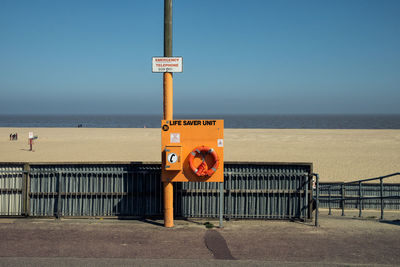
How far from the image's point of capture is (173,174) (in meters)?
7.71

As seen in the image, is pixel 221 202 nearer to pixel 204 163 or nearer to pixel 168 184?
pixel 204 163

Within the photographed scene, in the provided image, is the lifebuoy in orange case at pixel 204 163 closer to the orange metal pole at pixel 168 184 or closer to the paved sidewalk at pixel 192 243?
the orange metal pole at pixel 168 184

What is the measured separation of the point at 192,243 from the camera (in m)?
6.60

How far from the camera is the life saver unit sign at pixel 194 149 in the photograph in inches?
301

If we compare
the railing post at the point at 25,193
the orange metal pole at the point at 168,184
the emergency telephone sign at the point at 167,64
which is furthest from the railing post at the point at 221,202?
the railing post at the point at 25,193

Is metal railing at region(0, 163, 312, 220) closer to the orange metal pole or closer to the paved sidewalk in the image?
the paved sidewalk

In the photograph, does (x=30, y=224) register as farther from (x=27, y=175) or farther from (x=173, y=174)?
(x=173, y=174)

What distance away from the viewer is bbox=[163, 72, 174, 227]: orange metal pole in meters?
7.66

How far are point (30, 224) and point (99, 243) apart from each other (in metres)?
2.10

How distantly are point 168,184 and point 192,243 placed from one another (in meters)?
1.56

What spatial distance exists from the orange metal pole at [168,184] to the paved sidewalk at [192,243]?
0.30m

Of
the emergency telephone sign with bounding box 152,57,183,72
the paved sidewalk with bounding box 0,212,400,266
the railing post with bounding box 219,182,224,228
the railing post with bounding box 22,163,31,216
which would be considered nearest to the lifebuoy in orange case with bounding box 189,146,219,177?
the railing post with bounding box 219,182,224,228

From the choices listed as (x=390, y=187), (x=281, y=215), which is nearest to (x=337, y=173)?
(x=390, y=187)

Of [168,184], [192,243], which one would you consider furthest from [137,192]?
[192,243]
